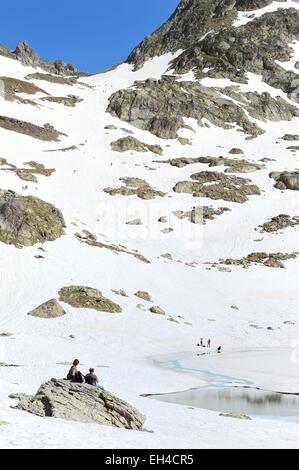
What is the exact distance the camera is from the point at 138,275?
57.2m

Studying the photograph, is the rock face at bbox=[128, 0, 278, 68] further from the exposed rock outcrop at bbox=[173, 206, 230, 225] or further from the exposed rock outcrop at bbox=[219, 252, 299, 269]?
the exposed rock outcrop at bbox=[219, 252, 299, 269]

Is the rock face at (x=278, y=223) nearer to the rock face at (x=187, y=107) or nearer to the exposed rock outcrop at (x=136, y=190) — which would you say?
the exposed rock outcrop at (x=136, y=190)

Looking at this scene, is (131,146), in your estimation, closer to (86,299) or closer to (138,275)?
(138,275)

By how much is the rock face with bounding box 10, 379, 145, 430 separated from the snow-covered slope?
0.73 m

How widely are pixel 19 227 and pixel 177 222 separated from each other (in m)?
31.4

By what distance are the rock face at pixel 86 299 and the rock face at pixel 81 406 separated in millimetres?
28920

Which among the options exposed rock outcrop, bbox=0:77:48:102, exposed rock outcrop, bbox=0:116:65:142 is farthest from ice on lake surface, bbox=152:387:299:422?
exposed rock outcrop, bbox=0:77:48:102

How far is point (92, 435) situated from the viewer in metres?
13.9

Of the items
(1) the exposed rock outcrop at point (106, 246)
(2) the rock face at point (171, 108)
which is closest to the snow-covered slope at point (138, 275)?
(1) the exposed rock outcrop at point (106, 246)

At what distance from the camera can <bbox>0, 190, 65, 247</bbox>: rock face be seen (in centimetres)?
5491

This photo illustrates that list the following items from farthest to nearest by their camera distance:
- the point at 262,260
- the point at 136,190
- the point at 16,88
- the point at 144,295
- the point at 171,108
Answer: the point at 171,108 < the point at 16,88 < the point at 136,190 < the point at 262,260 < the point at 144,295

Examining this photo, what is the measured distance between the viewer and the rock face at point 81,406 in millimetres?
15789

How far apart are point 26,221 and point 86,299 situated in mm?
15410

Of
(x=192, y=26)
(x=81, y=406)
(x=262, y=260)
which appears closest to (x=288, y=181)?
(x=262, y=260)
